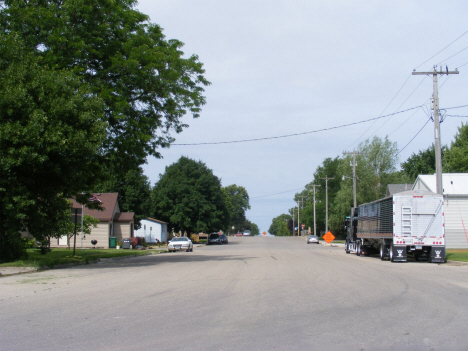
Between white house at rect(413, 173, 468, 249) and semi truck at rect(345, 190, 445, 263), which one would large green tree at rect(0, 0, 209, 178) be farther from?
white house at rect(413, 173, 468, 249)

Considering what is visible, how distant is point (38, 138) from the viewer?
1694cm

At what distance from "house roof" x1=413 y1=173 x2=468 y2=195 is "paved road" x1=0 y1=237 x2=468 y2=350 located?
92.3ft

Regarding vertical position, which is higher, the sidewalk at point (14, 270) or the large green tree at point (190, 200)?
the large green tree at point (190, 200)

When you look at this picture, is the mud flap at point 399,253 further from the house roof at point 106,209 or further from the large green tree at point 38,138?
the house roof at point 106,209

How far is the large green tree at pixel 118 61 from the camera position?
21.4 m

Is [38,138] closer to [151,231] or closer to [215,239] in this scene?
[151,231]

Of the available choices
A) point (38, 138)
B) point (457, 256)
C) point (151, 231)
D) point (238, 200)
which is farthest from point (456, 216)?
point (238, 200)

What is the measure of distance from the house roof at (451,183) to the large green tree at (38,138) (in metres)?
32.5

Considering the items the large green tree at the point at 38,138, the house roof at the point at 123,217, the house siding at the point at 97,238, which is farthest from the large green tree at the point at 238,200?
the large green tree at the point at 38,138

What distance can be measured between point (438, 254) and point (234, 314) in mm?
18901

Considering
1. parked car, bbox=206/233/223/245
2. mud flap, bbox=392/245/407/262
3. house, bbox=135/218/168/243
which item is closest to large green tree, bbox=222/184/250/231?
parked car, bbox=206/233/223/245

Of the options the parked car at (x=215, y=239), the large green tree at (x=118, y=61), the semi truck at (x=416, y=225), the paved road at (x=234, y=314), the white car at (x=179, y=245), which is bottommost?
the parked car at (x=215, y=239)

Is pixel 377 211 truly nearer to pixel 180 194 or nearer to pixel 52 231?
pixel 52 231

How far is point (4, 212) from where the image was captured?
18.2 m
